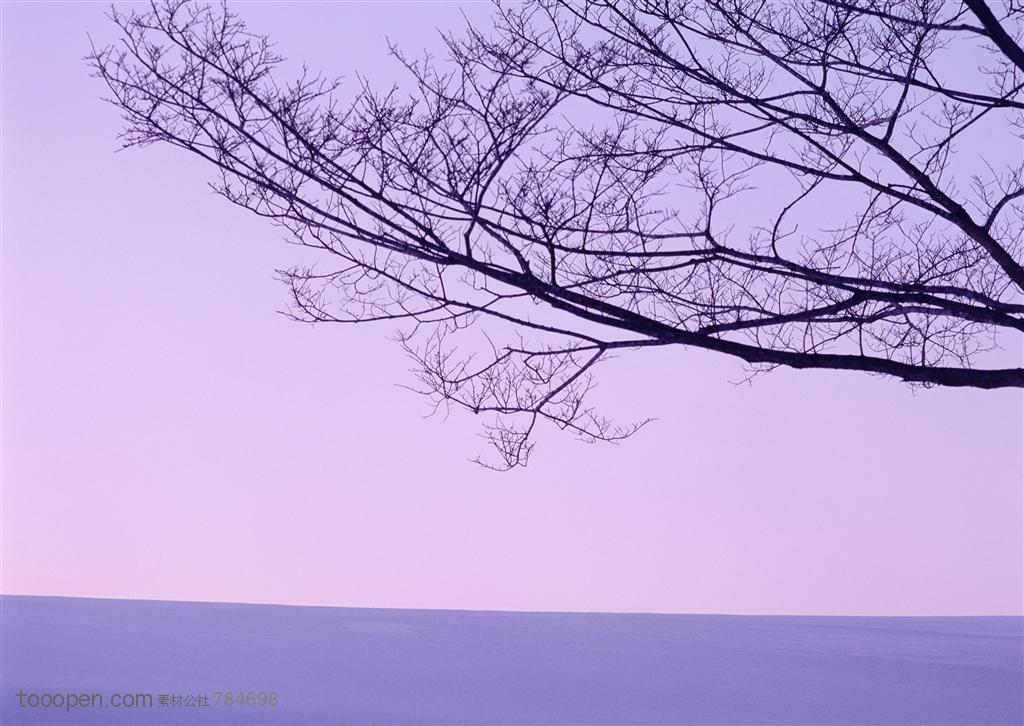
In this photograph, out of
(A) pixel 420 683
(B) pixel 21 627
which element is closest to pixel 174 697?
(A) pixel 420 683

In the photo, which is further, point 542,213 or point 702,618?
point 702,618

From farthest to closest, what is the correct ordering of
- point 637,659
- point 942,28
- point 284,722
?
point 637,659 < point 942,28 < point 284,722

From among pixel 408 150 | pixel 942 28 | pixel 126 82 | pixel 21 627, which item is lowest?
pixel 21 627

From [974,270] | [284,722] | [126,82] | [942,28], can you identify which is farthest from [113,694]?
[942,28]

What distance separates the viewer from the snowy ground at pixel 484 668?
4.58 meters

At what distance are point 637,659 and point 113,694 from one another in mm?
3109

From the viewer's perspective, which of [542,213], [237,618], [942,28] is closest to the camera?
[542,213]

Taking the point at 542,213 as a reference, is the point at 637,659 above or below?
below

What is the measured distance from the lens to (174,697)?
447 cm

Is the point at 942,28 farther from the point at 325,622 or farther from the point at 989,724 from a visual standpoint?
the point at 325,622

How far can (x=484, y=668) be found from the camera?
565 cm

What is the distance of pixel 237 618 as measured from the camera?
735 cm

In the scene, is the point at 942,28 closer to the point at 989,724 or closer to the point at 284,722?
the point at 989,724

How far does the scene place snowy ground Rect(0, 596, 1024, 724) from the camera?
4.58 metres
